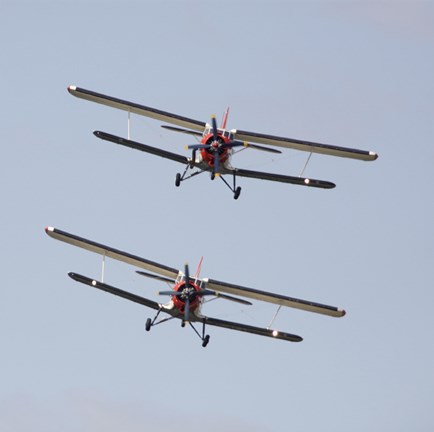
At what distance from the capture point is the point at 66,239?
67.8 meters

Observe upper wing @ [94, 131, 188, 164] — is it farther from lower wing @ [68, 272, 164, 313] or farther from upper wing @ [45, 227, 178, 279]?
lower wing @ [68, 272, 164, 313]

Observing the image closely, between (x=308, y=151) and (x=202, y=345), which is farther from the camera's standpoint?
(x=308, y=151)

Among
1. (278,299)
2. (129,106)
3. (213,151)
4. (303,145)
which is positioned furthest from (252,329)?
(129,106)

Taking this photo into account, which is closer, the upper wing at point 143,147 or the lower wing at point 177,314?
the lower wing at point 177,314

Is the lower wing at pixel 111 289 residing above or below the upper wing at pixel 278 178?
below

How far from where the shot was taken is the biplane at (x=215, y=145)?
68.5 m

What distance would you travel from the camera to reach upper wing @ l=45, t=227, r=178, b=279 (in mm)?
67562

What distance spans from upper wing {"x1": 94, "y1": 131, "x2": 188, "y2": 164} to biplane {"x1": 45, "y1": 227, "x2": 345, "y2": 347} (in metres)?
5.07

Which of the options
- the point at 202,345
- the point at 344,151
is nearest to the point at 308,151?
the point at 344,151

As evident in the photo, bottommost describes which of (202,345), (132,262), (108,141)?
(202,345)

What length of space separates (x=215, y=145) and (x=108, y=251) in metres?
7.04

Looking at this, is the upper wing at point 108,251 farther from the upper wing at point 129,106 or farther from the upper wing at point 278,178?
the upper wing at point 129,106

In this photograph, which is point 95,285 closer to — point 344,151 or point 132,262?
point 132,262

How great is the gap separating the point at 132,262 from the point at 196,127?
26.3ft
